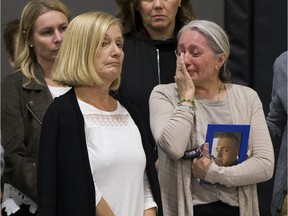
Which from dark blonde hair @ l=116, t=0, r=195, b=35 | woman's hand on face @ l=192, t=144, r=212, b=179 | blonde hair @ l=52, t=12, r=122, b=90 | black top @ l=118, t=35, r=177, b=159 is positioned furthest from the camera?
dark blonde hair @ l=116, t=0, r=195, b=35

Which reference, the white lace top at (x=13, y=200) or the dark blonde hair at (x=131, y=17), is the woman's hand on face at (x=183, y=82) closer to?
the dark blonde hair at (x=131, y=17)

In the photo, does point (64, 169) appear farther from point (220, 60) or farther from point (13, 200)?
point (220, 60)

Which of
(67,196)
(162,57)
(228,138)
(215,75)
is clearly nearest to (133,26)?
(162,57)

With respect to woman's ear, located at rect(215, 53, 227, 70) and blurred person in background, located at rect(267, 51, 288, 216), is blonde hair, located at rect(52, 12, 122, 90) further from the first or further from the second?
blurred person in background, located at rect(267, 51, 288, 216)

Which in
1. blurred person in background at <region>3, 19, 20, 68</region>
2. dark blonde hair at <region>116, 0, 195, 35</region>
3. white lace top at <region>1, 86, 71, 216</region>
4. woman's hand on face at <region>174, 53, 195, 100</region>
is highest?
dark blonde hair at <region>116, 0, 195, 35</region>

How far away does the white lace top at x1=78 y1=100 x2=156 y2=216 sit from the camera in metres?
2.69

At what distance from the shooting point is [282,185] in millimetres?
3295

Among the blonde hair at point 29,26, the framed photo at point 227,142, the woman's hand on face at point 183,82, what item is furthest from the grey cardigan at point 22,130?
the framed photo at point 227,142

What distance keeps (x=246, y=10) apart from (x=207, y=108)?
1.66 meters

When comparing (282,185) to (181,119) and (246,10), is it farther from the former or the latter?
(246,10)

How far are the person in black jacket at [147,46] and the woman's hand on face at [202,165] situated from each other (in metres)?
0.45

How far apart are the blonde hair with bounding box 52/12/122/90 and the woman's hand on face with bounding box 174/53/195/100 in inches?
16.5

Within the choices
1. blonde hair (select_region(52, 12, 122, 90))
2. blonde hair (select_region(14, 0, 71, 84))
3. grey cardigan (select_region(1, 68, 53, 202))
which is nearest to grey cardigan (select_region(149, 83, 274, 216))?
blonde hair (select_region(52, 12, 122, 90))

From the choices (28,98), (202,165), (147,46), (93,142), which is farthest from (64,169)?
(147,46)
